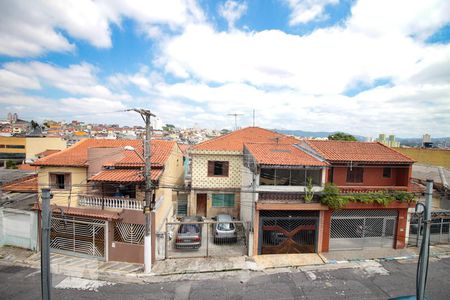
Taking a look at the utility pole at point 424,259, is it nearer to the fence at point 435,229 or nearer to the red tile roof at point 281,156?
the red tile roof at point 281,156

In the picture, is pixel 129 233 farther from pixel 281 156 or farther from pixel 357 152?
pixel 357 152

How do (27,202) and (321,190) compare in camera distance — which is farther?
(27,202)

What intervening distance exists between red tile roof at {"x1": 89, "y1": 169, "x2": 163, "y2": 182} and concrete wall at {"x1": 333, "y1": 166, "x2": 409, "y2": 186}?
35.3ft

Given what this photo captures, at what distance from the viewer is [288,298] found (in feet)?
33.8

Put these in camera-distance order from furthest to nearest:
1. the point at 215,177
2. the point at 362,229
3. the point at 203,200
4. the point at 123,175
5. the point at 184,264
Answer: the point at 203,200, the point at 215,177, the point at 362,229, the point at 123,175, the point at 184,264

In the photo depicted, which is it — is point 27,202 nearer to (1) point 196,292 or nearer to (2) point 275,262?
(1) point 196,292

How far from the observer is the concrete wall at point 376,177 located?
14.7 m

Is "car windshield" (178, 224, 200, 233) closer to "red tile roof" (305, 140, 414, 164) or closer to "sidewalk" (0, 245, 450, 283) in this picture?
"sidewalk" (0, 245, 450, 283)

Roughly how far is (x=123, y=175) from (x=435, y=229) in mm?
19939

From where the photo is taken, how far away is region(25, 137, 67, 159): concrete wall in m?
34.6

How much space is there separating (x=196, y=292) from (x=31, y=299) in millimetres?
6722

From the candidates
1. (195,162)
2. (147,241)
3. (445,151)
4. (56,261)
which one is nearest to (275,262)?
(147,241)

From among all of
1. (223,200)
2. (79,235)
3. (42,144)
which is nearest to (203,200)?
(223,200)

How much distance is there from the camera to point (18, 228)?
1414cm
